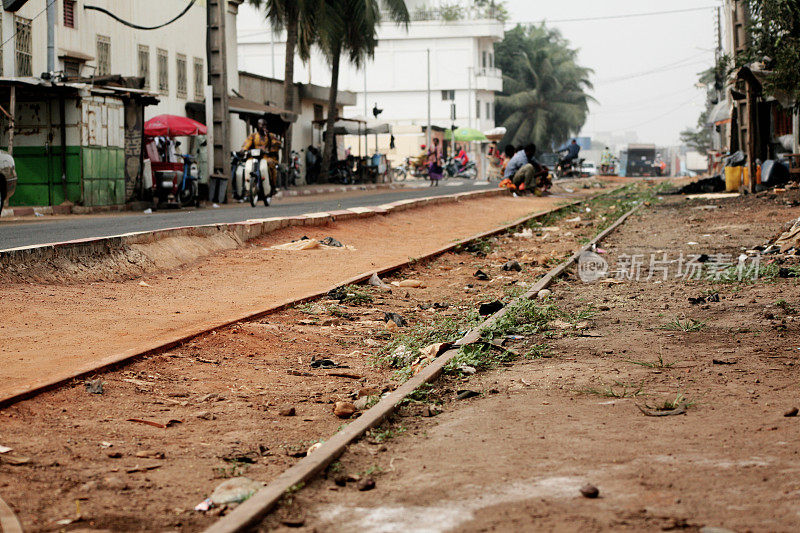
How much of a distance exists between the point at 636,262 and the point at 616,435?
26.8ft

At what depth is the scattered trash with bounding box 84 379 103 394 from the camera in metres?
5.47

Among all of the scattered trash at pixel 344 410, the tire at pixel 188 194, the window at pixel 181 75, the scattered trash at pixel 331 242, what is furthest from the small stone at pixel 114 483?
the window at pixel 181 75

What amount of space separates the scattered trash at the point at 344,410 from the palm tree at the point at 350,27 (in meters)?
33.1

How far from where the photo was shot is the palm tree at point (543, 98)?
84.1 metres

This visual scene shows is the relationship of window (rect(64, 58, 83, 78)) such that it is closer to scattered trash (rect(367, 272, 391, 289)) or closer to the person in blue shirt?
the person in blue shirt

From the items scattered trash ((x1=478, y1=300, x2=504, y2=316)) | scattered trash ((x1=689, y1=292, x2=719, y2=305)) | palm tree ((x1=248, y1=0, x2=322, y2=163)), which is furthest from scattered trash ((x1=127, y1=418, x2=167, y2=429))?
palm tree ((x1=248, y1=0, x2=322, y2=163))

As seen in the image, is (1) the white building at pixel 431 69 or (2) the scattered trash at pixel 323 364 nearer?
(2) the scattered trash at pixel 323 364

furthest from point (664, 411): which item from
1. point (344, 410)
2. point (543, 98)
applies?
point (543, 98)

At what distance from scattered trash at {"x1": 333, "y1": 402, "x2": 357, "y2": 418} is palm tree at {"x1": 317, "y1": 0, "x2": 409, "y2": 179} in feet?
109

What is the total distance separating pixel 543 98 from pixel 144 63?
59867 millimetres

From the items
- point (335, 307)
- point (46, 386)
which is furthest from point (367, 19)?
point (46, 386)

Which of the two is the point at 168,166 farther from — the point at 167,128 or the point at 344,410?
the point at 344,410

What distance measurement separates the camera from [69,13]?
2533cm

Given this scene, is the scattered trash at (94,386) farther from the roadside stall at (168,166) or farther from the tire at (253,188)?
the roadside stall at (168,166)
